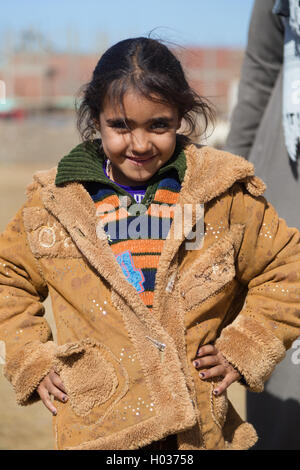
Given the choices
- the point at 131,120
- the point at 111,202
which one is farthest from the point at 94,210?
the point at 131,120

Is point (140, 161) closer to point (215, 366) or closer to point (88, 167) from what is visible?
point (88, 167)

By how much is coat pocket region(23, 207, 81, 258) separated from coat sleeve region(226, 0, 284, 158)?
1.23 m

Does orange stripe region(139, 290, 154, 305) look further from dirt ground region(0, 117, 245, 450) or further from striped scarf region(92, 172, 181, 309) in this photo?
dirt ground region(0, 117, 245, 450)

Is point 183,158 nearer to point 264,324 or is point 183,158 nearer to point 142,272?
point 142,272

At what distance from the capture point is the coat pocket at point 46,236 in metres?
2.01

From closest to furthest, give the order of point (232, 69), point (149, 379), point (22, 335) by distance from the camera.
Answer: point (149, 379) < point (22, 335) < point (232, 69)

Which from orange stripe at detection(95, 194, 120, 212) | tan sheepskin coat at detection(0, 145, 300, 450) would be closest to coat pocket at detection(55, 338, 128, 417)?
tan sheepskin coat at detection(0, 145, 300, 450)

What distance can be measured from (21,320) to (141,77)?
791mm

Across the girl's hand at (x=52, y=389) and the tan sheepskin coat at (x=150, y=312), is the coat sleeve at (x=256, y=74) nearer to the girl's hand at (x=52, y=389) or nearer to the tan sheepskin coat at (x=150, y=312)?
the tan sheepskin coat at (x=150, y=312)

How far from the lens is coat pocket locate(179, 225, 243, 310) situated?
1.97 metres

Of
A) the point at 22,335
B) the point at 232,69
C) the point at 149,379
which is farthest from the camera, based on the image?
the point at 232,69
